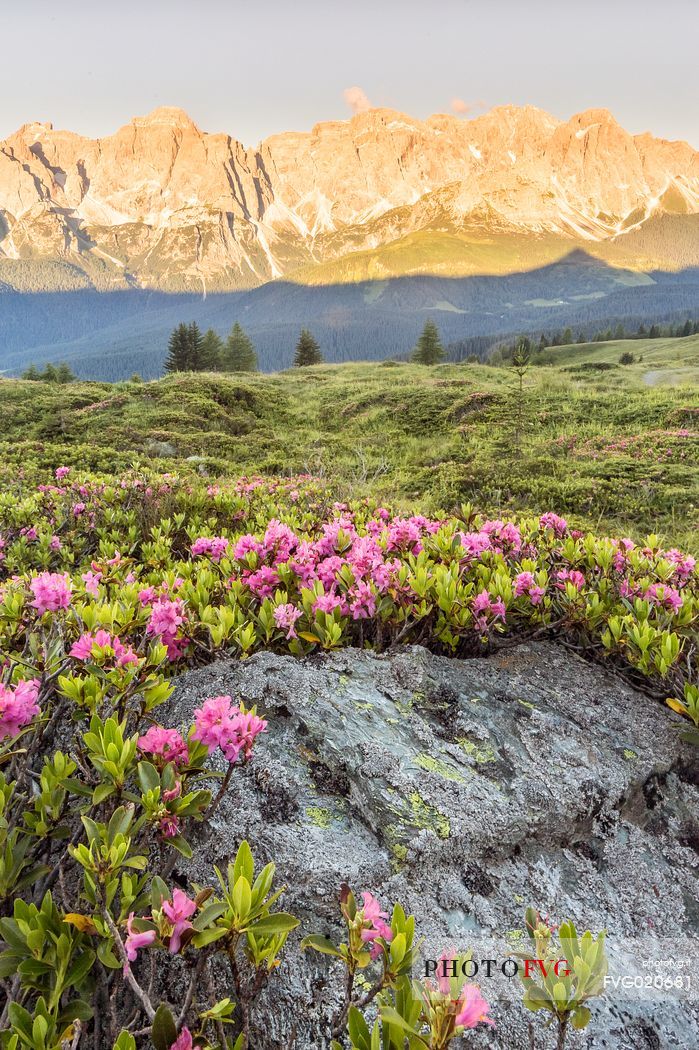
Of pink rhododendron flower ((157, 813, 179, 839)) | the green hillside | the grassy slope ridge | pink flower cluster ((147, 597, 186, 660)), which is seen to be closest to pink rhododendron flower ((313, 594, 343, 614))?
pink flower cluster ((147, 597, 186, 660))

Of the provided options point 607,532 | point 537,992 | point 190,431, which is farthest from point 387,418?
point 537,992

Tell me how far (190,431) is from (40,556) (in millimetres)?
15765

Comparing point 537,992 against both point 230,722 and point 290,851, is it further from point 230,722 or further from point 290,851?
point 230,722

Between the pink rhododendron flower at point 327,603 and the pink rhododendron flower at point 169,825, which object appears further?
the pink rhododendron flower at point 327,603

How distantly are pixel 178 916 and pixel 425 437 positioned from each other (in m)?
18.8

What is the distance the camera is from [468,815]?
5.06ft

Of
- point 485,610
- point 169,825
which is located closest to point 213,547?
point 485,610

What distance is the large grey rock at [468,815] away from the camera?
4.09 feet

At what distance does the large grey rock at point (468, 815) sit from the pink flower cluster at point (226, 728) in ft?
0.79

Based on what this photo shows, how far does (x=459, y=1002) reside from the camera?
877 mm

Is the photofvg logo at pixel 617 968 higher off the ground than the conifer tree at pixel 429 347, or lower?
lower

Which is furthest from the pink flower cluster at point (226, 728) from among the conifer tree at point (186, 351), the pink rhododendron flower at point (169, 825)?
the conifer tree at point (186, 351)

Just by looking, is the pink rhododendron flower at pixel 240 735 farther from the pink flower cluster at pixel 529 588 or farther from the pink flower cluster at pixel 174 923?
the pink flower cluster at pixel 529 588

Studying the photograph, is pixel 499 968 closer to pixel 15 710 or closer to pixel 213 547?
pixel 15 710
